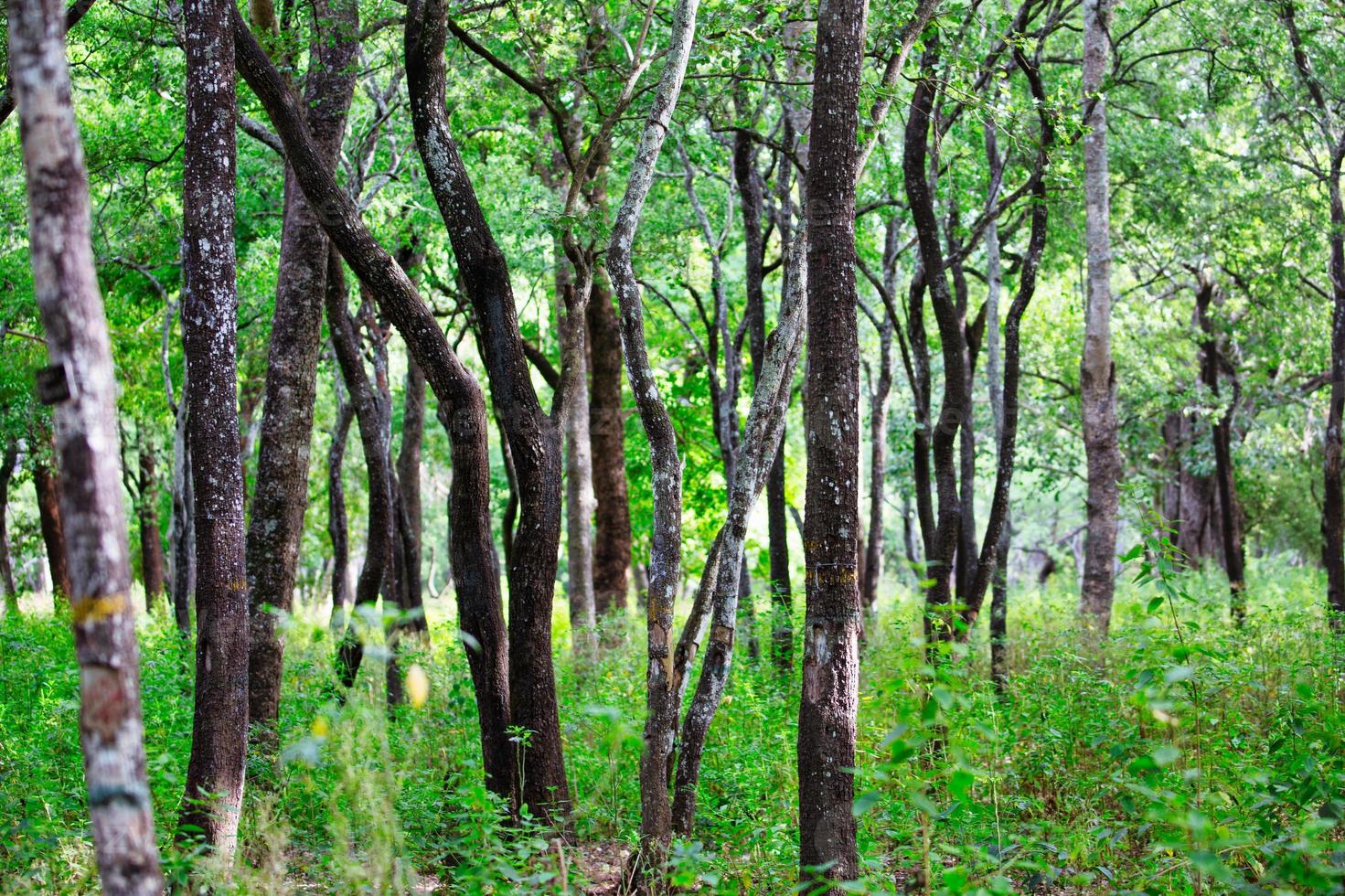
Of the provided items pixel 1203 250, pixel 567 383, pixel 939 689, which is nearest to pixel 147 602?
pixel 567 383

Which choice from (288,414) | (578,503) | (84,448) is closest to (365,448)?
(288,414)

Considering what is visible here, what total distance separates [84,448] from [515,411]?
3.99 meters

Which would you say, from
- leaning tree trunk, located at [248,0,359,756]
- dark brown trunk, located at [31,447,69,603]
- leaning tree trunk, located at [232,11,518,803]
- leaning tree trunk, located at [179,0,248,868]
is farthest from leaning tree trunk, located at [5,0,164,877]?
dark brown trunk, located at [31,447,69,603]

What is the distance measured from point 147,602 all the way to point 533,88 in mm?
21363

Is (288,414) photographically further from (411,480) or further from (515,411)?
(411,480)

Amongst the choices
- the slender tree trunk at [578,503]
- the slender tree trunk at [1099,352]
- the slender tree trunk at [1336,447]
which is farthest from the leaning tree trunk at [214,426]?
the slender tree trunk at [1336,447]

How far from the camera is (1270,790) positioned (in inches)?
205

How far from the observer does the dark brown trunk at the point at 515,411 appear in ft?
22.4

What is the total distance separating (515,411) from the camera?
6.99 meters

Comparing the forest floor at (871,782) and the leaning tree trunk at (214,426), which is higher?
the leaning tree trunk at (214,426)

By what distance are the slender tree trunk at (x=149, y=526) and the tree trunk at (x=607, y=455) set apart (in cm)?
1248

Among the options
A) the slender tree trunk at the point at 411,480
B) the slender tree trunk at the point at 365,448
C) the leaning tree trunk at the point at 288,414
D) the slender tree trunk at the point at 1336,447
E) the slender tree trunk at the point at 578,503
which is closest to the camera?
the leaning tree trunk at the point at 288,414

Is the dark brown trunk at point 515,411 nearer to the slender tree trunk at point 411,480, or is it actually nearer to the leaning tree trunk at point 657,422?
the leaning tree trunk at point 657,422

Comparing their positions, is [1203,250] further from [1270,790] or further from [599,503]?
[1270,790]
